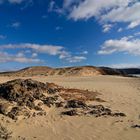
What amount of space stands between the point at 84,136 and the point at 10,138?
8.92 feet

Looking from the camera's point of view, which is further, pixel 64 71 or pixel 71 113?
pixel 64 71

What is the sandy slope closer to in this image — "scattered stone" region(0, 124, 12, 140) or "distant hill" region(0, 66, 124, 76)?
"scattered stone" region(0, 124, 12, 140)

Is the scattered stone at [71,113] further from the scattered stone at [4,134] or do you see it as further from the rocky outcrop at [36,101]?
the scattered stone at [4,134]

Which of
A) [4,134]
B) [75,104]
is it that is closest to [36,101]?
[75,104]

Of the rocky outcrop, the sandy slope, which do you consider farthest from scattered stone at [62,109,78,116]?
the sandy slope

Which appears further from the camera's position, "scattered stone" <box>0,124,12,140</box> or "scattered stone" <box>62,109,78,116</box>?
"scattered stone" <box>62,109,78,116</box>

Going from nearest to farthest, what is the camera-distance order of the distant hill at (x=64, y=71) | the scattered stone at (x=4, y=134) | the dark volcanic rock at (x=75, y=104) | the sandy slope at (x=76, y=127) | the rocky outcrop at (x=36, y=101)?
1. the scattered stone at (x=4, y=134)
2. the sandy slope at (x=76, y=127)
3. the rocky outcrop at (x=36, y=101)
4. the dark volcanic rock at (x=75, y=104)
5. the distant hill at (x=64, y=71)

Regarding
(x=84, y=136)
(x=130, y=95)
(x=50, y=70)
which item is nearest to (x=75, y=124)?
(x=84, y=136)

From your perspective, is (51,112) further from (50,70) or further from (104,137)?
(50,70)

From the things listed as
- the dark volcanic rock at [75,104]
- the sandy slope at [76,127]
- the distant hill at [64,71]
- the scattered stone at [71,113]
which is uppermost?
the distant hill at [64,71]

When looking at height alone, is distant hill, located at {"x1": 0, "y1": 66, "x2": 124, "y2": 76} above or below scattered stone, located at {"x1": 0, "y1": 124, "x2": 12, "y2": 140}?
above

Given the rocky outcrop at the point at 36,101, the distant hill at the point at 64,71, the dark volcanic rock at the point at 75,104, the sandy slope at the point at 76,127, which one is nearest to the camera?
the sandy slope at the point at 76,127

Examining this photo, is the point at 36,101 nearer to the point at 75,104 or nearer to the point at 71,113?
the point at 75,104

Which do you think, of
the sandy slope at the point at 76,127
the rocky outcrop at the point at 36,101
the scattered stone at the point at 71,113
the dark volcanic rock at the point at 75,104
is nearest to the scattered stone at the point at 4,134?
the sandy slope at the point at 76,127
